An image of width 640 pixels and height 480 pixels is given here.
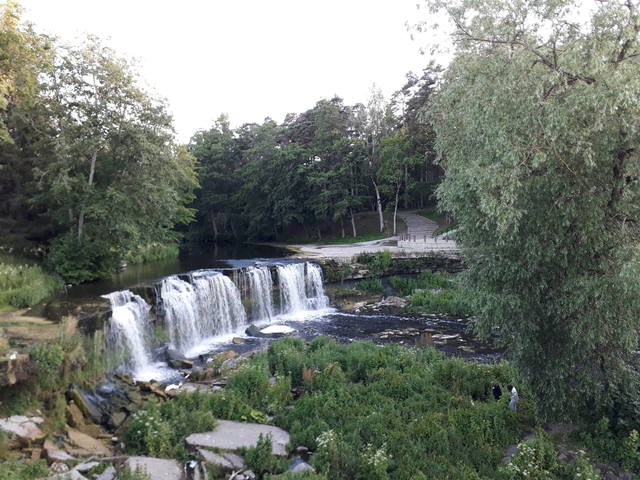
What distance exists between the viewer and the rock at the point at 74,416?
26.8 ft

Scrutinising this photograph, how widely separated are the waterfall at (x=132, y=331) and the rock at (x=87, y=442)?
452 cm

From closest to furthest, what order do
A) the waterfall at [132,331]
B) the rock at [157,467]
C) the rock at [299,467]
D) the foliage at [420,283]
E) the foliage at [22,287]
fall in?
the rock at [157,467]
the rock at [299,467]
the waterfall at [132,331]
the foliage at [22,287]
the foliage at [420,283]

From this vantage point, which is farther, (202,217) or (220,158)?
(202,217)

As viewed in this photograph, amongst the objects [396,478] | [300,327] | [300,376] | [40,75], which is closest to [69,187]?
[40,75]

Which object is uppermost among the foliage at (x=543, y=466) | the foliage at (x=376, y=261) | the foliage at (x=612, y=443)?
the foliage at (x=376, y=261)

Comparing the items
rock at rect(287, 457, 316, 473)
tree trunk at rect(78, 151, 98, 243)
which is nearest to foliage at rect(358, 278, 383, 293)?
tree trunk at rect(78, 151, 98, 243)

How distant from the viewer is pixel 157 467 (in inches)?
251

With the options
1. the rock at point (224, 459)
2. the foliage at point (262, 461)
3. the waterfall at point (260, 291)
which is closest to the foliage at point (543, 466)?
the foliage at point (262, 461)

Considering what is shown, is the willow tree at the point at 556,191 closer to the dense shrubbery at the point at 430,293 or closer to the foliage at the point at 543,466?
the foliage at the point at 543,466

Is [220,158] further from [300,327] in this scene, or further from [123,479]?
[123,479]

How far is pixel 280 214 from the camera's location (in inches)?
1516

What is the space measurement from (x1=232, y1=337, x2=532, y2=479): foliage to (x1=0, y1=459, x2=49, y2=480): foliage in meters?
3.75

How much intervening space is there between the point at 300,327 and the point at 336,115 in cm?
2468

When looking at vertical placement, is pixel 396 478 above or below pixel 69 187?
below
